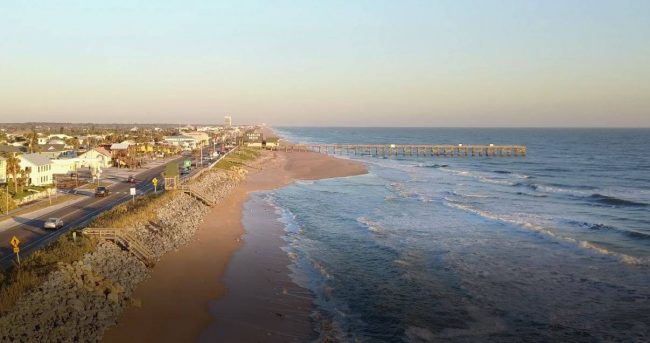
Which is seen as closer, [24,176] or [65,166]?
[24,176]

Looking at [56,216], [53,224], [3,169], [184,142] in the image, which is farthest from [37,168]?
[184,142]

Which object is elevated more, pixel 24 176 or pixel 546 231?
pixel 24 176

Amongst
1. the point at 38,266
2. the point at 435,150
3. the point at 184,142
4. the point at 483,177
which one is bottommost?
the point at 483,177

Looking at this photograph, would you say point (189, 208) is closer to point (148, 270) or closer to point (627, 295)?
point (148, 270)

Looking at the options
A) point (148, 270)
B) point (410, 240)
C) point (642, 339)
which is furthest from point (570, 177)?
point (148, 270)

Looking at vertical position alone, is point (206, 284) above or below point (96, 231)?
below

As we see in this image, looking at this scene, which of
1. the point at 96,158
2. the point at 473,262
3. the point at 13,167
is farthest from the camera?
the point at 96,158

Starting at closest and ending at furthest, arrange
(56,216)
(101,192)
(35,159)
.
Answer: (56,216), (101,192), (35,159)

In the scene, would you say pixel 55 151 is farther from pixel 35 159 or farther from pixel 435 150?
pixel 435 150
